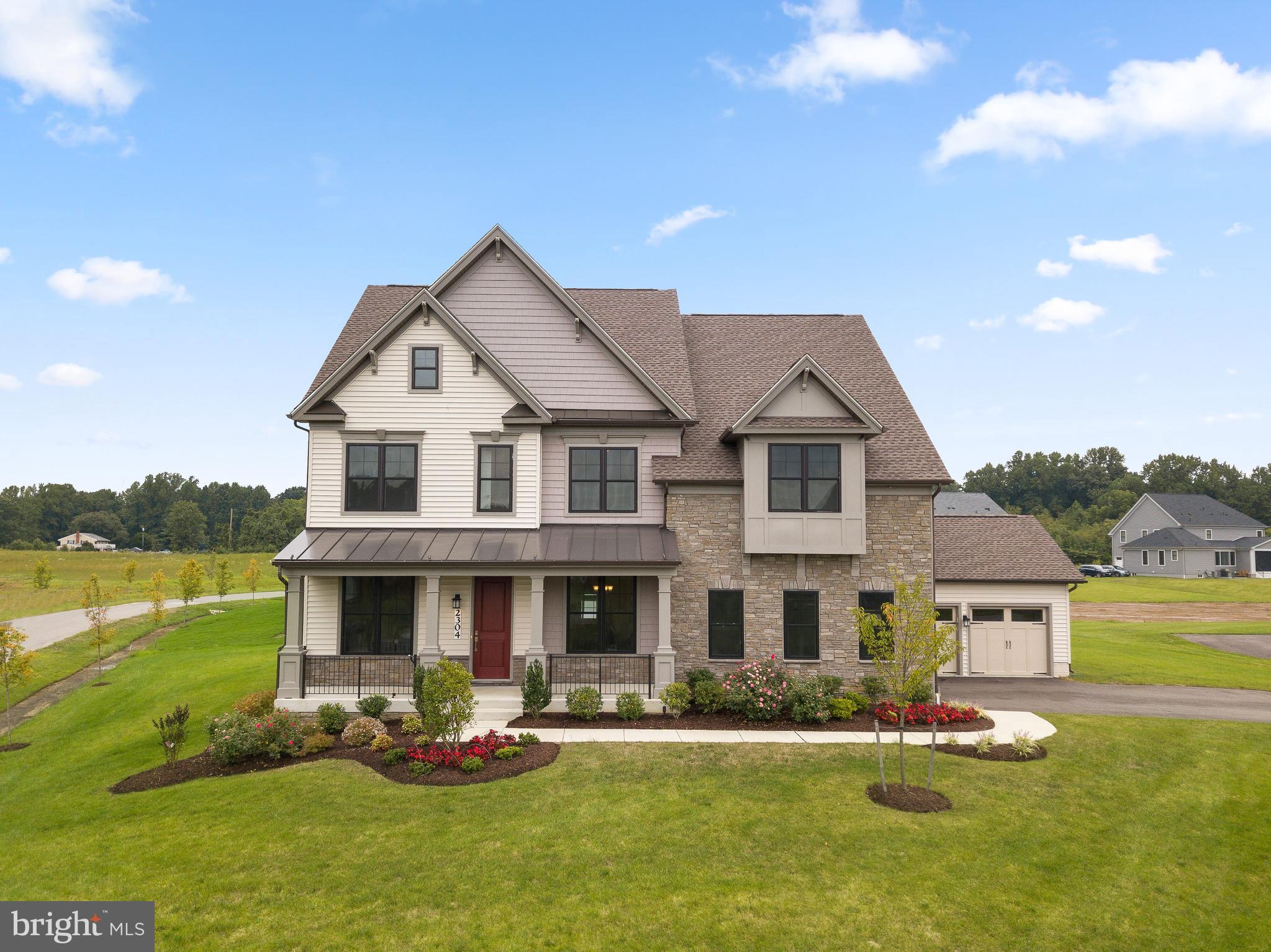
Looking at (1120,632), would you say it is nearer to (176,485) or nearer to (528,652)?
(528,652)

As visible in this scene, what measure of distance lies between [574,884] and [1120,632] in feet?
114

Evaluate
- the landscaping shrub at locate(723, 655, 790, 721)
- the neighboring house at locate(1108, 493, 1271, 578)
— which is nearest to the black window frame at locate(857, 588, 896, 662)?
the landscaping shrub at locate(723, 655, 790, 721)

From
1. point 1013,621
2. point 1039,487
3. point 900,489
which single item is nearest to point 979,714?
point 900,489

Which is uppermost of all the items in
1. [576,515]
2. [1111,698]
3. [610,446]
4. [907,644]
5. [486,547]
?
[610,446]

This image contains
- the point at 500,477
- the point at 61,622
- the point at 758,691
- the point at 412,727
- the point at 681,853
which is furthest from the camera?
the point at 61,622

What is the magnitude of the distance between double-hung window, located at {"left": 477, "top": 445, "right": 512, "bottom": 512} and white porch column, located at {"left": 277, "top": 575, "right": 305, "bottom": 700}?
15.5 ft

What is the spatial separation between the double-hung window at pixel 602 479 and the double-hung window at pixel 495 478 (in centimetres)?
165

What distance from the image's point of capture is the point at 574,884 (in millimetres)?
8367

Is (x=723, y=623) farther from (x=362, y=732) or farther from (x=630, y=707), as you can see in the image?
(x=362, y=732)

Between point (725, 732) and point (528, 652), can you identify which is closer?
point (725, 732)

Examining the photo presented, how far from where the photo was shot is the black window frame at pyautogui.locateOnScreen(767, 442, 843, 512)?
17.4 metres

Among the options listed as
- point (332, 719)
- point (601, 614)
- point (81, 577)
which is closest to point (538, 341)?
point (601, 614)

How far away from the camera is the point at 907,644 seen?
11039 millimetres

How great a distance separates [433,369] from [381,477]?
122 inches
